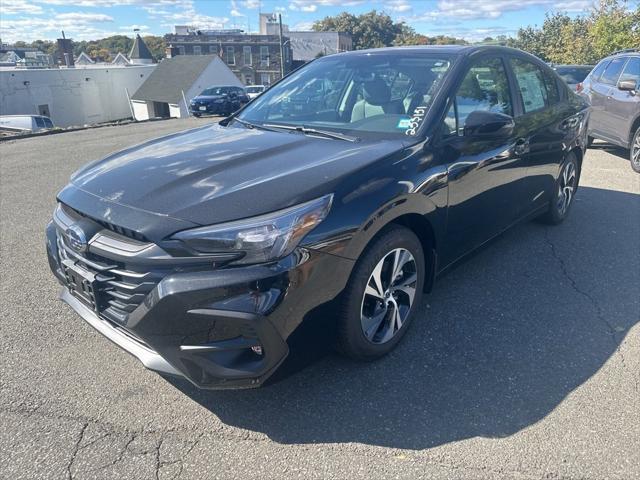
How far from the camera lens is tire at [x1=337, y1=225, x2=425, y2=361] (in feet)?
8.20

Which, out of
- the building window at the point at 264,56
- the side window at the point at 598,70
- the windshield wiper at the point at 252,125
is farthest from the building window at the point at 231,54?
the windshield wiper at the point at 252,125

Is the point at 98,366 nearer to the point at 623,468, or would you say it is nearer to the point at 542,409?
the point at 542,409

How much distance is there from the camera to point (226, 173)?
2.58 metres

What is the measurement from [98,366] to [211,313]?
126 centimetres

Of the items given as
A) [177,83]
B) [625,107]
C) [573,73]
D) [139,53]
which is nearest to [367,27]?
[139,53]

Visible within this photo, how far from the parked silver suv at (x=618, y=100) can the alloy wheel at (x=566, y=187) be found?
10.5 feet

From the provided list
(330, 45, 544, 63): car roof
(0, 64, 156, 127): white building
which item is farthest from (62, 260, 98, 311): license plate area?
(0, 64, 156, 127): white building

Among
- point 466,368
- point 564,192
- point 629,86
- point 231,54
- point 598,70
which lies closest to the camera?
point 466,368

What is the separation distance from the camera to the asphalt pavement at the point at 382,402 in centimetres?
220

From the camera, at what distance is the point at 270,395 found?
2.63 metres

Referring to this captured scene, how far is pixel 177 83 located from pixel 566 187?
45.0 metres

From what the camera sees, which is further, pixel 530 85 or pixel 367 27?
pixel 367 27

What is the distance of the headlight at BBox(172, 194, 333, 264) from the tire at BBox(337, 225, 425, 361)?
1.63ft

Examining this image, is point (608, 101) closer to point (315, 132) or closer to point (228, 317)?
point (315, 132)
